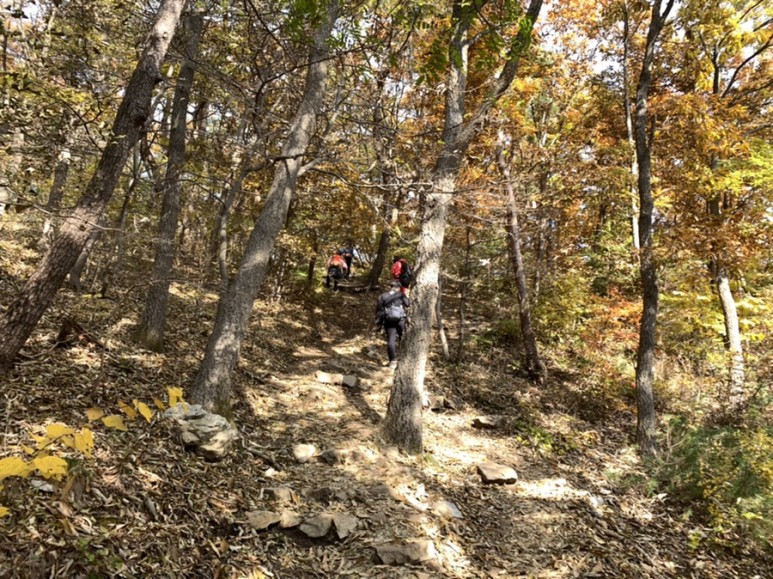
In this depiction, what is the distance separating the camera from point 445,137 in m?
6.46

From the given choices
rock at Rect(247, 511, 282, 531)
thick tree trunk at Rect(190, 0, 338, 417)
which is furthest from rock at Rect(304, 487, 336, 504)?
thick tree trunk at Rect(190, 0, 338, 417)

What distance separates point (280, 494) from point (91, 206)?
3.37m

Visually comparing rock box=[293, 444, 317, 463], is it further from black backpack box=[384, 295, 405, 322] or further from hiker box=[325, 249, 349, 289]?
hiker box=[325, 249, 349, 289]

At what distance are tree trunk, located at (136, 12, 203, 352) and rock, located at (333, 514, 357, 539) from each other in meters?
4.46

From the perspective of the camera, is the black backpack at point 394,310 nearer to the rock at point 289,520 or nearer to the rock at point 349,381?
the rock at point 349,381

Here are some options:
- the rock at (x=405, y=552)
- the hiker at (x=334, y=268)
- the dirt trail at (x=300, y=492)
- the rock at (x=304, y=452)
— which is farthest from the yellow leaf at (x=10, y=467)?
the hiker at (x=334, y=268)

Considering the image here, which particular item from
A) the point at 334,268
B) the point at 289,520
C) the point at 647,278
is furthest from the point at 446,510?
the point at 334,268

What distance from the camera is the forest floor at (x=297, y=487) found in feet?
9.68

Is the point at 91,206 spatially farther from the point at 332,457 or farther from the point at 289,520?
the point at 332,457

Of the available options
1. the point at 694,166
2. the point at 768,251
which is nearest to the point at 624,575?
the point at 694,166

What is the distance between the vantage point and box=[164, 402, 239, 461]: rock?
14.7ft

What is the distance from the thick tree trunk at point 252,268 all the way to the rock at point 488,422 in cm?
438

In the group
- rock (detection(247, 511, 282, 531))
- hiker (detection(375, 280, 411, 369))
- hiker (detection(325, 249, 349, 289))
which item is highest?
hiker (detection(325, 249, 349, 289))

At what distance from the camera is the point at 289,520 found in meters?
4.02
